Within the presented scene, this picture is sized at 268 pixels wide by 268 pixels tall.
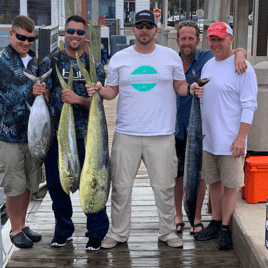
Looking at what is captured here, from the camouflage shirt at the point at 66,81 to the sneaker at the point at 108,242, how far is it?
838mm

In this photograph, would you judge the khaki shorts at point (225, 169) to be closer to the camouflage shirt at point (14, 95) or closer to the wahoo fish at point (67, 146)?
the wahoo fish at point (67, 146)

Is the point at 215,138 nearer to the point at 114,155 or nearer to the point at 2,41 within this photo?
the point at 114,155

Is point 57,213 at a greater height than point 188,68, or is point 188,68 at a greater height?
point 188,68

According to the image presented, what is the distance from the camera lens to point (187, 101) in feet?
11.6

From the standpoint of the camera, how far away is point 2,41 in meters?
18.3

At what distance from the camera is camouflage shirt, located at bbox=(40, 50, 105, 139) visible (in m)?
3.20

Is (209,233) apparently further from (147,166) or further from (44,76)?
(44,76)

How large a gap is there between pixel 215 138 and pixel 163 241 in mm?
945

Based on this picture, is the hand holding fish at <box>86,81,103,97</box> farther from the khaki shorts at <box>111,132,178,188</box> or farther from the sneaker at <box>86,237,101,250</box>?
the sneaker at <box>86,237,101,250</box>

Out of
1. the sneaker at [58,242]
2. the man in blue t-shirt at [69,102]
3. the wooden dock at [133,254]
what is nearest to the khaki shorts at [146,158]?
the man in blue t-shirt at [69,102]

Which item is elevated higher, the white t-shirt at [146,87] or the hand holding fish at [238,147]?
the white t-shirt at [146,87]

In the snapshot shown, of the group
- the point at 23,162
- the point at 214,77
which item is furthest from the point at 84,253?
the point at 214,77

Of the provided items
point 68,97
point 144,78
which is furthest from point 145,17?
point 68,97

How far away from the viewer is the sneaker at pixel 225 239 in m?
3.38
